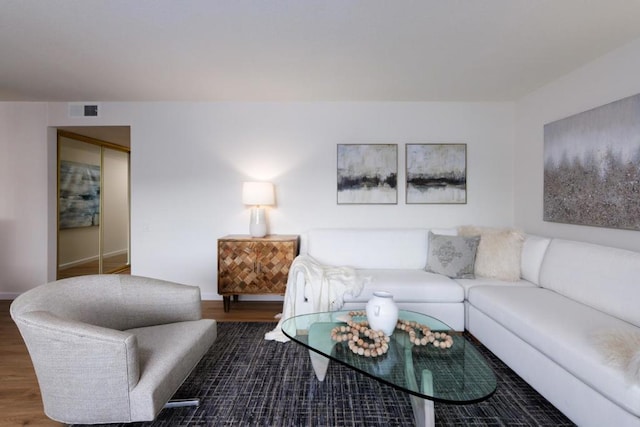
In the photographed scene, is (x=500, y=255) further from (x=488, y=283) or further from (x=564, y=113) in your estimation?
(x=564, y=113)

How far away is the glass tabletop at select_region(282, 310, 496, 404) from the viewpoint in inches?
52.5

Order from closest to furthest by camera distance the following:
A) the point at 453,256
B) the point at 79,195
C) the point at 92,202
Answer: the point at 453,256 → the point at 79,195 → the point at 92,202

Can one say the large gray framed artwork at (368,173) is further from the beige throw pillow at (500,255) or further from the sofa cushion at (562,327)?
the sofa cushion at (562,327)

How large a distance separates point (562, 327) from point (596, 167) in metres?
1.50

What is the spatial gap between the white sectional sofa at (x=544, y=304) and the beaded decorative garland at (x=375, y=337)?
590 mm

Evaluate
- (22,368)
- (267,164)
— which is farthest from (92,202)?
(22,368)

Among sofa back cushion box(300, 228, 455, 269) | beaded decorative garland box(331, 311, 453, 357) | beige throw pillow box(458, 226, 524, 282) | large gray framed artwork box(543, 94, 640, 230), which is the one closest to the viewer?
beaded decorative garland box(331, 311, 453, 357)

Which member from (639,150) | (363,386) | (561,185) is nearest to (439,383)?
(363,386)

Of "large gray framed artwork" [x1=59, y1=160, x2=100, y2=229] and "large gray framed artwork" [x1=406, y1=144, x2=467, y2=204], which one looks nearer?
"large gray framed artwork" [x1=406, y1=144, x2=467, y2=204]

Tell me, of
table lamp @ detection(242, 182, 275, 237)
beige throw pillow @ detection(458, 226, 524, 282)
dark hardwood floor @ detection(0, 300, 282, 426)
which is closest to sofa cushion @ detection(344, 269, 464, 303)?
beige throw pillow @ detection(458, 226, 524, 282)

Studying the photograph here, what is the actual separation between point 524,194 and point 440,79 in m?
1.63

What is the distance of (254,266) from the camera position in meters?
3.30

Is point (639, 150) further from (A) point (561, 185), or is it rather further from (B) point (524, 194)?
(B) point (524, 194)

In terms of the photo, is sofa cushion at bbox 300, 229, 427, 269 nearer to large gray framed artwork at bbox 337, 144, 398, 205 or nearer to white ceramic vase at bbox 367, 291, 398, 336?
large gray framed artwork at bbox 337, 144, 398, 205
